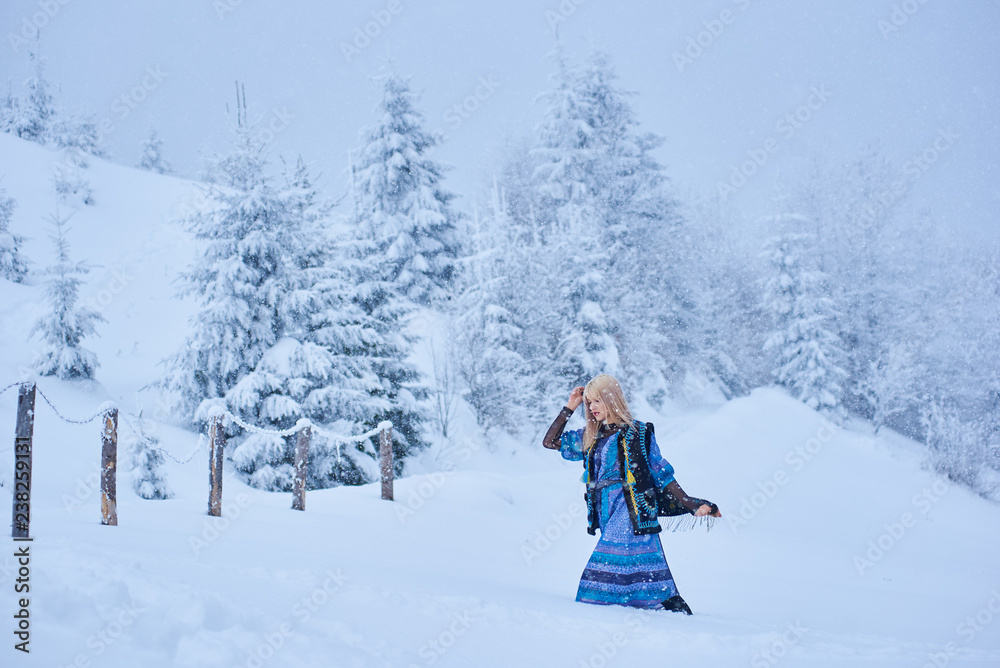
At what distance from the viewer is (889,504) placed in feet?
52.5

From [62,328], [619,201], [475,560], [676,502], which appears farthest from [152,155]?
[676,502]

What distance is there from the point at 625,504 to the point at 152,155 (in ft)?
167

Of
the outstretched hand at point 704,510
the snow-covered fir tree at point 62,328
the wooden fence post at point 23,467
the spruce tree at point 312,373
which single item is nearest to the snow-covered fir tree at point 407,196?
the spruce tree at point 312,373

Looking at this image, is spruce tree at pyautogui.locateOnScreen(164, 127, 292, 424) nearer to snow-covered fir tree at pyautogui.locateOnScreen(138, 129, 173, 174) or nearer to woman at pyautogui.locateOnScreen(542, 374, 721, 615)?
woman at pyautogui.locateOnScreen(542, 374, 721, 615)

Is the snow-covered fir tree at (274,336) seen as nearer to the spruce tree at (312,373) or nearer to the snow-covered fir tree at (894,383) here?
the spruce tree at (312,373)

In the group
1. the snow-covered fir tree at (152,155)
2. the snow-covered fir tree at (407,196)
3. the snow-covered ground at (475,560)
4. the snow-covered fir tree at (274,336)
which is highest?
the snow-covered fir tree at (152,155)

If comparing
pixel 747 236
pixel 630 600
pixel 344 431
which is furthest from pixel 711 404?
pixel 630 600

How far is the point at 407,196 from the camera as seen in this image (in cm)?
2720

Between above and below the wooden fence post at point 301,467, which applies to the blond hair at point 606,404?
above

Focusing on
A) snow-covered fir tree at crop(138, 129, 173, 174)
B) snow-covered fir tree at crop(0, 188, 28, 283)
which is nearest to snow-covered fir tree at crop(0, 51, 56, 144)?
snow-covered fir tree at crop(138, 129, 173, 174)

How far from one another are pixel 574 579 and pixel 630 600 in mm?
2993

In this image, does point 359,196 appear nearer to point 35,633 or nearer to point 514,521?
point 514,521

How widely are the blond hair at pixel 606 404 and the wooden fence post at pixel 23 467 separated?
3.75 m

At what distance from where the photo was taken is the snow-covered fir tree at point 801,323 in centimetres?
2994
